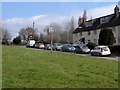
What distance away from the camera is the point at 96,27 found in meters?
73.9

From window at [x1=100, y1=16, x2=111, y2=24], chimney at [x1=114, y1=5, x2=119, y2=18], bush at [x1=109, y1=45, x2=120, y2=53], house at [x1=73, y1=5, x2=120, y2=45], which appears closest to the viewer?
bush at [x1=109, y1=45, x2=120, y2=53]

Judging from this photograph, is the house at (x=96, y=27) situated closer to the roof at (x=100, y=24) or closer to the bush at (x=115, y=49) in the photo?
the roof at (x=100, y=24)

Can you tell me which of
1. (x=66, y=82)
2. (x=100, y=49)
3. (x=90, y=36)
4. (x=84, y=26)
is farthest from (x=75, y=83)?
(x=84, y=26)

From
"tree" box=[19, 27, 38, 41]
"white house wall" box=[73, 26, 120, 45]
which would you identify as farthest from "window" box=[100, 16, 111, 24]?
"tree" box=[19, 27, 38, 41]

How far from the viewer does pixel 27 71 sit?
38.0 feet

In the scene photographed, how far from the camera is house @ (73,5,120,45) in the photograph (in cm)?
6488

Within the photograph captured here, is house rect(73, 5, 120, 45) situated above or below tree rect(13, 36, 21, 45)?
above

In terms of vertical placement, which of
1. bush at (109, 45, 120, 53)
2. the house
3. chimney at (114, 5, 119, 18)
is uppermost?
chimney at (114, 5, 119, 18)

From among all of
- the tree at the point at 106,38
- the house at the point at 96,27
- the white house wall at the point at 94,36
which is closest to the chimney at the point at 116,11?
the house at the point at 96,27

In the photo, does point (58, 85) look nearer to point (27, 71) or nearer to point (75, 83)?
point (75, 83)

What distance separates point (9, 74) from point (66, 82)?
236 centimetres

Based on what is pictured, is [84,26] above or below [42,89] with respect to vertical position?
above

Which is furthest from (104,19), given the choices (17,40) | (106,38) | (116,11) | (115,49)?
(17,40)

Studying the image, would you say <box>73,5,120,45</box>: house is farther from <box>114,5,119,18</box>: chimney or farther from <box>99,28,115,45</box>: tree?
<box>99,28,115,45</box>: tree
